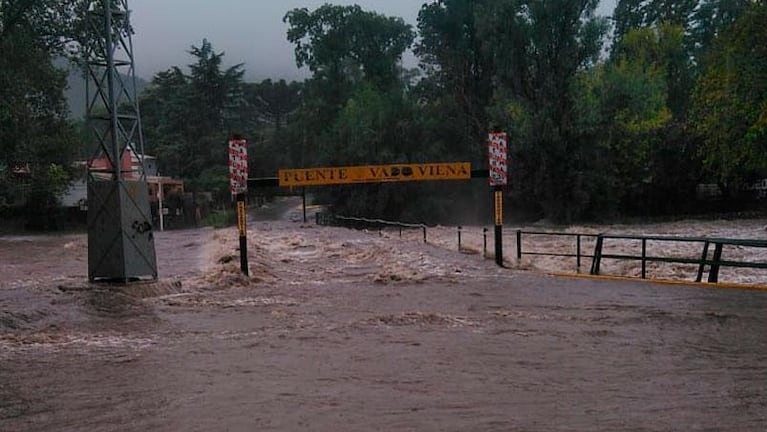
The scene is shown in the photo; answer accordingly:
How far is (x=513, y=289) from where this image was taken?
506 inches

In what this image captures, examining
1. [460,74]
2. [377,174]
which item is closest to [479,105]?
[460,74]

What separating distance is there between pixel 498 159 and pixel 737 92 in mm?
12601

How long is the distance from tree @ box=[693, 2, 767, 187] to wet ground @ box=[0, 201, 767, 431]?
13.9 m

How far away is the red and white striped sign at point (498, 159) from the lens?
16.7 metres

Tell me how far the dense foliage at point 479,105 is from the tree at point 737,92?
1.52 m

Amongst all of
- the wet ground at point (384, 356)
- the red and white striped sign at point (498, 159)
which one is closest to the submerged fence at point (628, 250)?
the wet ground at point (384, 356)

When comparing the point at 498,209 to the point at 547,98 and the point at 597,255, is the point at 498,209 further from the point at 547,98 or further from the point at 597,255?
the point at 547,98

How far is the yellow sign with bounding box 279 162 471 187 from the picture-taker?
17391 millimetres

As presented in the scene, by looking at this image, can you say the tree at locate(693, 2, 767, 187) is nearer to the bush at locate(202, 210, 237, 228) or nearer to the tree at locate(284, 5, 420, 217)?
the tree at locate(284, 5, 420, 217)

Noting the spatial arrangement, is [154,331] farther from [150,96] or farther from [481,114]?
[150,96]

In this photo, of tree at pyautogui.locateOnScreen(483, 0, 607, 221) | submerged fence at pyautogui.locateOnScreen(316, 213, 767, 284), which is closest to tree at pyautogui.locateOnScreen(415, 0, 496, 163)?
tree at pyautogui.locateOnScreen(483, 0, 607, 221)

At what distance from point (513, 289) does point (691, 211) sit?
127 ft

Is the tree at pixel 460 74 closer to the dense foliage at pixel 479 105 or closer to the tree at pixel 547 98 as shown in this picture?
the dense foliage at pixel 479 105

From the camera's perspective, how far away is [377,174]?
17531 millimetres
